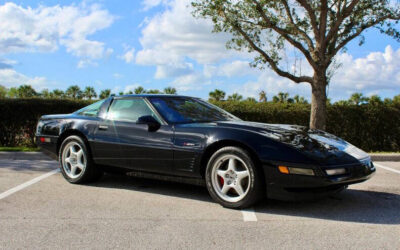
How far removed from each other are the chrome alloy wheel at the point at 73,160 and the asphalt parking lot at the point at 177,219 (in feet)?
0.70

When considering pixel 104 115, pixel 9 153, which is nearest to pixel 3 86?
pixel 9 153

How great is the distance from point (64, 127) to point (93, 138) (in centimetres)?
74

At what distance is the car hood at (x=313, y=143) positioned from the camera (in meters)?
4.45

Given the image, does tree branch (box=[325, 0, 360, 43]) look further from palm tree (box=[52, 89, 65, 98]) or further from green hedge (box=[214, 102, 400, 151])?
palm tree (box=[52, 89, 65, 98])

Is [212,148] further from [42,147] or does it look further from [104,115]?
[42,147]

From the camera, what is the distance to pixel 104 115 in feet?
19.8

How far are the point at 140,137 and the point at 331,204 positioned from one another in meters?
2.53

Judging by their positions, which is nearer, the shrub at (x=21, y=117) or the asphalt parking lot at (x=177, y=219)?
the asphalt parking lot at (x=177, y=219)

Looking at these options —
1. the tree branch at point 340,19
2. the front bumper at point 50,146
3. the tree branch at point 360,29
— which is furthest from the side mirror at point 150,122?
the tree branch at point 360,29

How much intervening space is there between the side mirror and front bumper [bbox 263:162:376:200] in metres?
1.54

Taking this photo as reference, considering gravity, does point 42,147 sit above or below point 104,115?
below

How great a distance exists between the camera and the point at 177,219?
4.29 metres

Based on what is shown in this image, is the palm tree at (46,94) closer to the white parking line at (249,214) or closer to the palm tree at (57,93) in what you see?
the palm tree at (57,93)

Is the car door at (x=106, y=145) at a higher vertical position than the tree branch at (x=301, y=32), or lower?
lower
